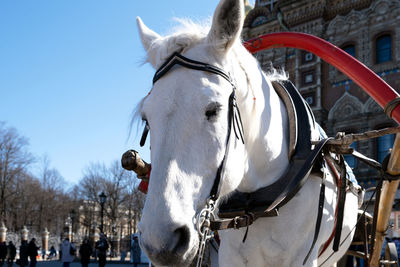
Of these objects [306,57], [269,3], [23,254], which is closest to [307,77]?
[306,57]

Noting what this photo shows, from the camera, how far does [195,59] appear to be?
2.02 m

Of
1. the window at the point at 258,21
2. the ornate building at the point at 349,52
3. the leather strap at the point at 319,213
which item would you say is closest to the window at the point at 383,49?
the ornate building at the point at 349,52

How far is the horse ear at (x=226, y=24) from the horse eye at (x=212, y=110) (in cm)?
38

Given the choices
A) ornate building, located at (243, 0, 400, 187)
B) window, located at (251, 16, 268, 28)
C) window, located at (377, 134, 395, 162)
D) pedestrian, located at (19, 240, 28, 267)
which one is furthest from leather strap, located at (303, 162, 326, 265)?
window, located at (251, 16, 268, 28)

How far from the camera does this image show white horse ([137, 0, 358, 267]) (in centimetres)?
165

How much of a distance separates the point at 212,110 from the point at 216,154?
211 mm

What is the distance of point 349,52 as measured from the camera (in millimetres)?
20500

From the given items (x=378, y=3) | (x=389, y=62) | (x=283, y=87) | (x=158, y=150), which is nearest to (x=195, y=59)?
(x=158, y=150)

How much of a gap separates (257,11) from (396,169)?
73.5 feet

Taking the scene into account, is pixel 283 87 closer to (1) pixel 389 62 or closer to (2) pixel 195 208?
(2) pixel 195 208

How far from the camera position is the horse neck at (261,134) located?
2.35 metres

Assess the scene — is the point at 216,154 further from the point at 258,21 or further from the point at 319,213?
the point at 258,21

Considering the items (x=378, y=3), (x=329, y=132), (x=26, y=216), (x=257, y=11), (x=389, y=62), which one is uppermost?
(x=257, y=11)

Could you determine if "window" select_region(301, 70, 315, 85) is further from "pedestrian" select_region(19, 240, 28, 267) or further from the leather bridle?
the leather bridle
